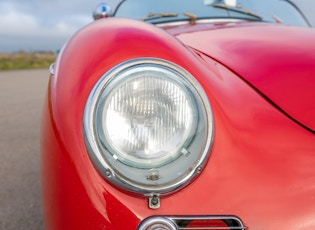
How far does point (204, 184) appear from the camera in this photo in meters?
1.11

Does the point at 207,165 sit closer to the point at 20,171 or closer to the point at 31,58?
the point at 20,171

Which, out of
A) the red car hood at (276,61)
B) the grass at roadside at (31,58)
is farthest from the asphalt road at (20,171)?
the grass at roadside at (31,58)

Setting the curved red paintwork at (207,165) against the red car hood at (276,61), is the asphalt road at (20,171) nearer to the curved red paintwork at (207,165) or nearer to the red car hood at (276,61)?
the curved red paintwork at (207,165)

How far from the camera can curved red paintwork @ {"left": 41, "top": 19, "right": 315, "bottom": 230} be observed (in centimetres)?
107

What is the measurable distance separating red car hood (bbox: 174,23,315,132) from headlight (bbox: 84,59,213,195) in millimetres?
332

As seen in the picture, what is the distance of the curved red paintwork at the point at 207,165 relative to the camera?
3.51ft

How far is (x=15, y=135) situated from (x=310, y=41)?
386cm

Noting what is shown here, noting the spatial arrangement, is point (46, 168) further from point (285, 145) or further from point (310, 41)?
point (310, 41)

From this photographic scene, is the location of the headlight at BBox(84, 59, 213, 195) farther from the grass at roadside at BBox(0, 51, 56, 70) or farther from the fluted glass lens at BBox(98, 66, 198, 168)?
the grass at roadside at BBox(0, 51, 56, 70)

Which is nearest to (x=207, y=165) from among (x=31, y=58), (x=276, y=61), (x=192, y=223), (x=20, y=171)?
(x=192, y=223)

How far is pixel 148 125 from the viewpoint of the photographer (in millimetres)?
1141

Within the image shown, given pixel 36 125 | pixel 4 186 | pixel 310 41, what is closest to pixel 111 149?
pixel 310 41

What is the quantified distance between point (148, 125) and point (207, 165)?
200 millimetres

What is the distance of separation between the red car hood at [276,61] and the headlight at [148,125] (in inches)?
13.1
